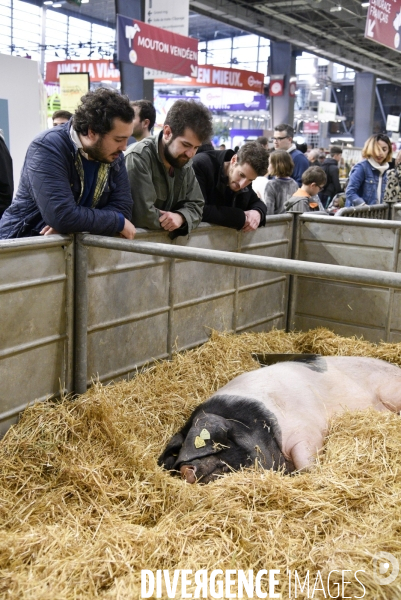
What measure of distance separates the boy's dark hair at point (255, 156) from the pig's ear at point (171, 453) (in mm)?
1765

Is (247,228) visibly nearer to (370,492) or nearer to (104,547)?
(370,492)

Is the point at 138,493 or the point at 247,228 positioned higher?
the point at 247,228

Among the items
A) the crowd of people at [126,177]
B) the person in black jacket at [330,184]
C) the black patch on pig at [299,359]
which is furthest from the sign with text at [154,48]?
the black patch on pig at [299,359]

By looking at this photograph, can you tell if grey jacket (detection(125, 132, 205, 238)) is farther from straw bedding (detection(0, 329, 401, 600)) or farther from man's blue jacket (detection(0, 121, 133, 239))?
straw bedding (detection(0, 329, 401, 600))

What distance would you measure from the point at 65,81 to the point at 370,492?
6259 mm

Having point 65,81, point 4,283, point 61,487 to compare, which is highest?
point 65,81

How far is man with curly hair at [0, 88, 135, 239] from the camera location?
2824 mm

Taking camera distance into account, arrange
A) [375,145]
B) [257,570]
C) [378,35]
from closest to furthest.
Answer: [257,570] → [375,145] → [378,35]

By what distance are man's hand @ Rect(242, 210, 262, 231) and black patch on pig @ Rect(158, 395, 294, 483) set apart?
4.72ft

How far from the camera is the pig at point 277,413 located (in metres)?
2.67

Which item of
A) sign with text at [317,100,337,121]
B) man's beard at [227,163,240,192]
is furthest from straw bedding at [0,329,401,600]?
sign with text at [317,100,337,121]

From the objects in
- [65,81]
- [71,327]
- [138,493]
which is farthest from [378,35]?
[138,493]

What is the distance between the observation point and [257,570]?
6.60 ft

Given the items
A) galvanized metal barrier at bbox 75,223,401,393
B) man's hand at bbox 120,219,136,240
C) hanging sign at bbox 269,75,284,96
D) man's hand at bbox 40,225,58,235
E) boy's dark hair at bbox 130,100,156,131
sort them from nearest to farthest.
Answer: galvanized metal barrier at bbox 75,223,401,393 < man's hand at bbox 40,225,58,235 < man's hand at bbox 120,219,136,240 < boy's dark hair at bbox 130,100,156,131 < hanging sign at bbox 269,75,284,96
